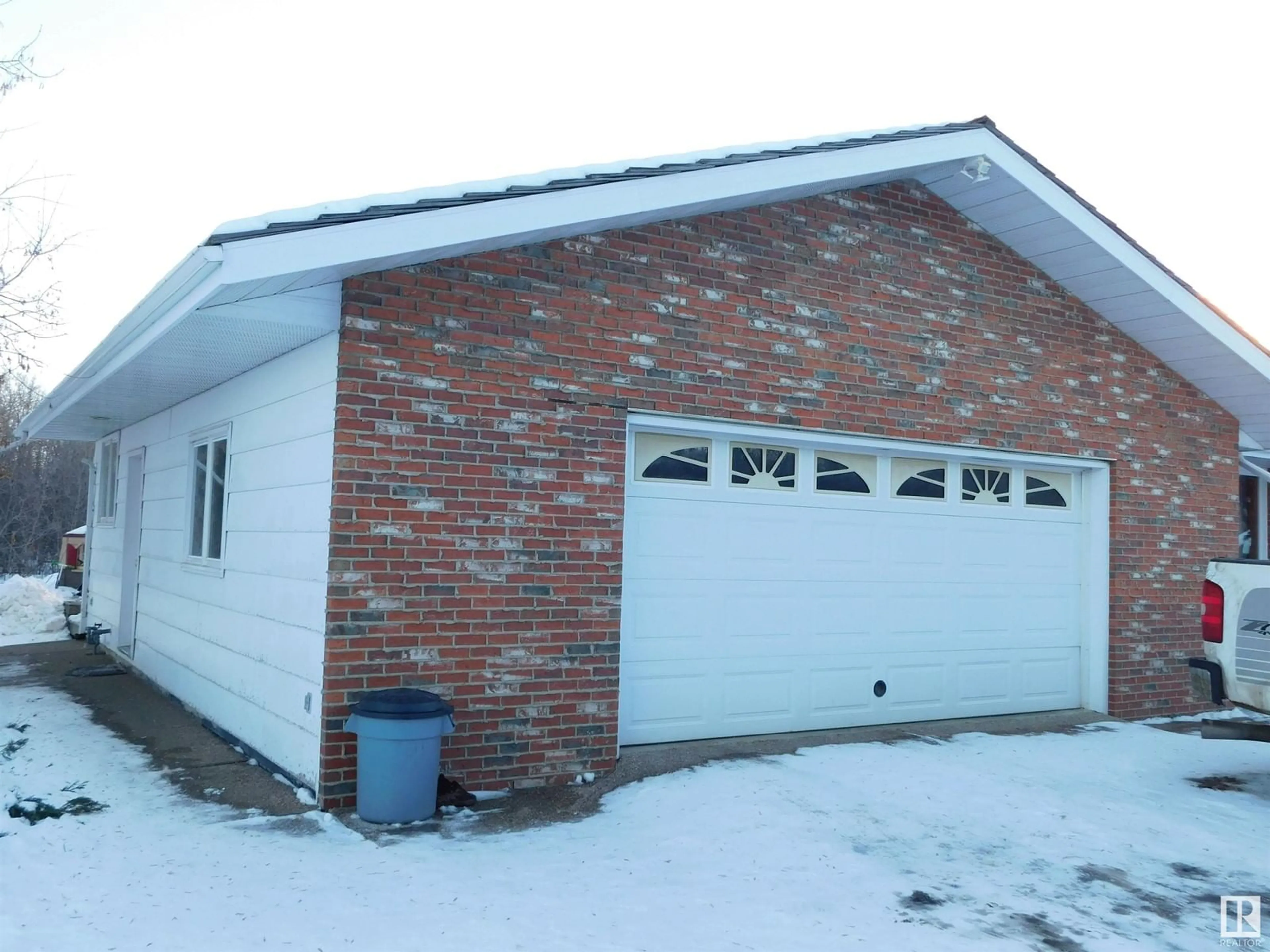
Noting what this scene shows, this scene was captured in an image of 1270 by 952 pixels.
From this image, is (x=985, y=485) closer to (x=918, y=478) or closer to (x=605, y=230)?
(x=918, y=478)

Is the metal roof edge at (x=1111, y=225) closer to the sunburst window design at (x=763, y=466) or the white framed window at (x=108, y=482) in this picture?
the sunburst window design at (x=763, y=466)

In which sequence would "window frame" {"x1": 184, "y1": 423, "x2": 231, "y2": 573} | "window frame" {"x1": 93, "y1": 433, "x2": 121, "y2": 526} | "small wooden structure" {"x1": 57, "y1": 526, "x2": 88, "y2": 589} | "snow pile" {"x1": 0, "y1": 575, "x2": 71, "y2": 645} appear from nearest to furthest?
"window frame" {"x1": 184, "y1": 423, "x2": 231, "y2": 573}, "window frame" {"x1": 93, "y1": 433, "x2": 121, "y2": 526}, "snow pile" {"x1": 0, "y1": 575, "x2": 71, "y2": 645}, "small wooden structure" {"x1": 57, "y1": 526, "x2": 88, "y2": 589}

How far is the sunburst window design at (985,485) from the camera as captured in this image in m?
9.21

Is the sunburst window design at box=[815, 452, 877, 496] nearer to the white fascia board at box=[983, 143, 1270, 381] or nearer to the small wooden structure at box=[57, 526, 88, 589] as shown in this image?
the white fascia board at box=[983, 143, 1270, 381]

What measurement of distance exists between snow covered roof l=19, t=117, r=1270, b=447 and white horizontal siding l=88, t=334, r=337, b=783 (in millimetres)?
306

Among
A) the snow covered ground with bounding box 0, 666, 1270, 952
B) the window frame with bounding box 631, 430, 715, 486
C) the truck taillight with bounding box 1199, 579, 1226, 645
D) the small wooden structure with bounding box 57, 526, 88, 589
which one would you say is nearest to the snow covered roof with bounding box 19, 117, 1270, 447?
the window frame with bounding box 631, 430, 715, 486

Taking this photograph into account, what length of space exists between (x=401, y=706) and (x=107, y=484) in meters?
10.9

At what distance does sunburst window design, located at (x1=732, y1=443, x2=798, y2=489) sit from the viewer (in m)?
8.00

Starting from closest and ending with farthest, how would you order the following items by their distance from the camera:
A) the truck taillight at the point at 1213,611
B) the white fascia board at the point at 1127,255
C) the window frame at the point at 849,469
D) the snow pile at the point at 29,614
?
the truck taillight at the point at 1213,611
the window frame at the point at 849,469
the white fascia board at the point at 1127,255
the snow pile at the point at 29,614

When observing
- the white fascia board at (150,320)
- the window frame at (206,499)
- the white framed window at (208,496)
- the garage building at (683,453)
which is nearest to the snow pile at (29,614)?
the garage building at (683,453)

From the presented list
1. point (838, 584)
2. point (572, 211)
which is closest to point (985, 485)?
point (838, 584)

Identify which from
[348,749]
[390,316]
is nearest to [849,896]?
[348,749]

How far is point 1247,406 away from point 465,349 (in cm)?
862

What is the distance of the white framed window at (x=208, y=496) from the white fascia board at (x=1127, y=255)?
7102mm
